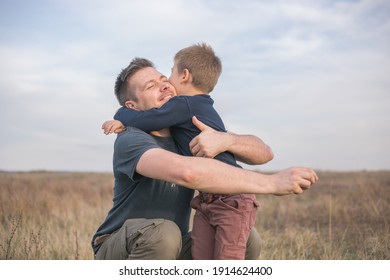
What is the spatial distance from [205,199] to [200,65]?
1148mm

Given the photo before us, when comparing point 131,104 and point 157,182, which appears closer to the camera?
point 157,182

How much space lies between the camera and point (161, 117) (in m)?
3.36

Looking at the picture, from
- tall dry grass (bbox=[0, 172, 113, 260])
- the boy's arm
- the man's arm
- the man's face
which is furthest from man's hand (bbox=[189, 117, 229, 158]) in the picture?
tall dry grass (bbox=[0, 172, 113, 260])

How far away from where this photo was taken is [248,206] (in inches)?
129

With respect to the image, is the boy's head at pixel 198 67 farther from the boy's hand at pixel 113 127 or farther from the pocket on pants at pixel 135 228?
the pocket on pants at pixel 135 228

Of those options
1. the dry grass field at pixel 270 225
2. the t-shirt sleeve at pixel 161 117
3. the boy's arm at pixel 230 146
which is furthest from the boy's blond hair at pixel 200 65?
the dry grass field at pixel 270 225

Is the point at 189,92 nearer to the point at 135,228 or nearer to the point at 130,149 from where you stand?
the point at 130,149

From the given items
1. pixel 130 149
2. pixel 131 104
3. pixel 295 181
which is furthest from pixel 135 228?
pixel 131 104

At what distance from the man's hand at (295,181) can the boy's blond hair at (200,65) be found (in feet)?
4.43

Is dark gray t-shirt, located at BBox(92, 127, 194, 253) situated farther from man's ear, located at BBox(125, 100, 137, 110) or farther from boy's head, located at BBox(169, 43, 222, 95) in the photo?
boy's head, located at BBox(169, 43, 222, 95)

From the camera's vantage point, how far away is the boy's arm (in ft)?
10.2
